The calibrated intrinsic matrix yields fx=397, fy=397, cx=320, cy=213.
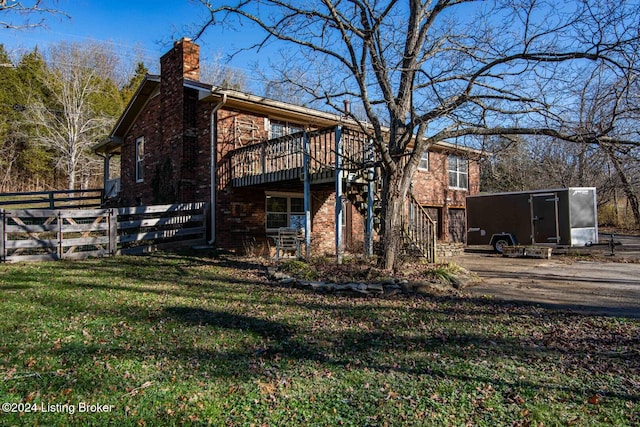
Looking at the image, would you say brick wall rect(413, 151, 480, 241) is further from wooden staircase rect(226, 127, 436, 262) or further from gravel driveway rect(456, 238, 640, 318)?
wooden staircase rect(226, 127, 436, 262)

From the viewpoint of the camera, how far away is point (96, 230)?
10781mm

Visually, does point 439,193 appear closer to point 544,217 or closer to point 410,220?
point 544,217

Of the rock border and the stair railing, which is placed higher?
the stair railing

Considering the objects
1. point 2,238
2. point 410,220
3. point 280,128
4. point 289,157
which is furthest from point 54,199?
point 410,220

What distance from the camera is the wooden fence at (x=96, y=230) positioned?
984 centimetres

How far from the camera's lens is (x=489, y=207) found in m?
16.8

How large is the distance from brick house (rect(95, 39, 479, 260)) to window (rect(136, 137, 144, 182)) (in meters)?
0.39

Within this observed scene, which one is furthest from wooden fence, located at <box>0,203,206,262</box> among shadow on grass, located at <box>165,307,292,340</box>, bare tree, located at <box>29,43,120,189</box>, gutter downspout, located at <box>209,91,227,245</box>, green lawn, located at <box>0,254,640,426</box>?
bare tree, located at <box>29,43,120,189</box>

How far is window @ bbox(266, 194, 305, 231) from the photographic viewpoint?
1424cm

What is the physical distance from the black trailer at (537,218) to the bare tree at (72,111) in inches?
1043

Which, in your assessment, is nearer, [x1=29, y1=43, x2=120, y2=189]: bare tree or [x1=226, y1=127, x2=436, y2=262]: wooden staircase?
[x1=226, y1=127, x2=436, y2=262]: wooden staircase

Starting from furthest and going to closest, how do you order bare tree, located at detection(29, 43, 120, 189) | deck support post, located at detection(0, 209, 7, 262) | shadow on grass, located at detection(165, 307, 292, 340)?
bare tree, located at detection(29, 43, 120, 189), deck support post, located at detection(0, 209, 7, 262), shadow on grass, located at detection(165, 307, 292, 340)

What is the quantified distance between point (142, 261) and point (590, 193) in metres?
15.4

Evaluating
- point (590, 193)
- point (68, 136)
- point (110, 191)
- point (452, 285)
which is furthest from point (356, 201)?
point (68, 136)
